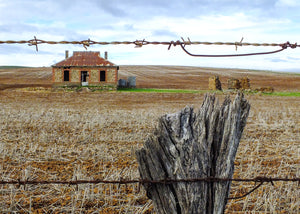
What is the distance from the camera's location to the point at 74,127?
31.5 ft

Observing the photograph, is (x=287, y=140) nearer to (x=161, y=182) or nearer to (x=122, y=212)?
(x=122, y=212)

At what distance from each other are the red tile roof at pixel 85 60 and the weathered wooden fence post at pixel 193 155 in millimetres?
33568

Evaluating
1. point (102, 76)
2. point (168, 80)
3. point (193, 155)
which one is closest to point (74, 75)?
point (102, 76)

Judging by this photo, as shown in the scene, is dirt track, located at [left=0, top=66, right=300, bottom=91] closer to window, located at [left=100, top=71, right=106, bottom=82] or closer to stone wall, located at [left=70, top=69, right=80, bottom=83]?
stone wall, located at [left=70, top=69, right=80, bottom=83]

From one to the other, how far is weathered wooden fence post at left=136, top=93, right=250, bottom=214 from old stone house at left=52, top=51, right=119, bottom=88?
109ft

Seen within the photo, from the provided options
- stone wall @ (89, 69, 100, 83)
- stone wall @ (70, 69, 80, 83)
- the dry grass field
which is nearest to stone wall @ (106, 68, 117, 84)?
stone wall @ (89, 69, 100, 83)

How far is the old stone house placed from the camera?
115ft

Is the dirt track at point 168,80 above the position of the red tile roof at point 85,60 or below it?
below

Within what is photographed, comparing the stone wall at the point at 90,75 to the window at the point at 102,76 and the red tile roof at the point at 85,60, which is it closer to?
the window at the point at 102,76

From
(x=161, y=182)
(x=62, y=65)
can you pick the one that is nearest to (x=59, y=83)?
(x=62, y=65)

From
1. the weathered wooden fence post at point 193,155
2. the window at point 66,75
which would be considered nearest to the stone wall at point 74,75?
the window at point 66,75

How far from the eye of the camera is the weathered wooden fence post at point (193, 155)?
7.34 ft

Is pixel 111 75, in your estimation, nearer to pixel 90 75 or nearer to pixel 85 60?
pixel 90 75

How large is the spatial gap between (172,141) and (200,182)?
0.35m
